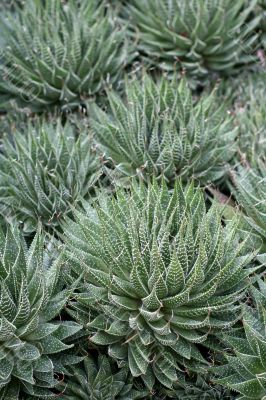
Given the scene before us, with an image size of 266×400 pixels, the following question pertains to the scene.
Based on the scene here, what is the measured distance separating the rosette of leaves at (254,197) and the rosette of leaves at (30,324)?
41.9 inches

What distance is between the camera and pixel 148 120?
3.81 metres

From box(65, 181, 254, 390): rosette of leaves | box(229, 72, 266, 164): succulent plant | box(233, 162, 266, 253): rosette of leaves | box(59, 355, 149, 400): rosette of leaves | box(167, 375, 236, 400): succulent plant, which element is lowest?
box(59, 355, 149, 400): rosette of leaves

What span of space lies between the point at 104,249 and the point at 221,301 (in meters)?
0.59

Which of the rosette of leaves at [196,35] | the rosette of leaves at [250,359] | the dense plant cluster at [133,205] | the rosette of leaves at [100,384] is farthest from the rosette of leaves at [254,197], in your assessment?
the rosette of leaves at [196,35]

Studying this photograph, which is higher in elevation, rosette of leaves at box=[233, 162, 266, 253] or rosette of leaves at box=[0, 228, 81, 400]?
rosette of leaves at box=[233, 162, 266, 253]

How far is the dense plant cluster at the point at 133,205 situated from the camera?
2.90 m

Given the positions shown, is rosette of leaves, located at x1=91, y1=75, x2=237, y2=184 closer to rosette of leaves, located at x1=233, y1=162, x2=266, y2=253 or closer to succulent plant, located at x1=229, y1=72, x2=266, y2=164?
succulent plant, located at x1=229, y1=72, x2=266, y2=164

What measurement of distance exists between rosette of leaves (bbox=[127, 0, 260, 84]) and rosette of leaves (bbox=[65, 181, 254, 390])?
67.3 inches

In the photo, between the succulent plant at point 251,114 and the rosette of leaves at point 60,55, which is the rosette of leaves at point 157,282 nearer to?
the succulent plant at point 251,114

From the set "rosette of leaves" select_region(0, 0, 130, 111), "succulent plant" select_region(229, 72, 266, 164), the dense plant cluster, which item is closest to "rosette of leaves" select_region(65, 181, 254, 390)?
the dense plant cluster

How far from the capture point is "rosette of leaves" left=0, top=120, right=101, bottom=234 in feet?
11.8

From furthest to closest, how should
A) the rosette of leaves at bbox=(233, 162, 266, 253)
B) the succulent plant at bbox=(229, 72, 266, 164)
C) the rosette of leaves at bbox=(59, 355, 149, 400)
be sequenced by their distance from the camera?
the succulent plant at bbox=(229, 72, 266, 164)
the rosette of leaves at bbox=(233, 162, 266, 253)
the rosette of leaves at bbox=(59, 355, 149, 400)

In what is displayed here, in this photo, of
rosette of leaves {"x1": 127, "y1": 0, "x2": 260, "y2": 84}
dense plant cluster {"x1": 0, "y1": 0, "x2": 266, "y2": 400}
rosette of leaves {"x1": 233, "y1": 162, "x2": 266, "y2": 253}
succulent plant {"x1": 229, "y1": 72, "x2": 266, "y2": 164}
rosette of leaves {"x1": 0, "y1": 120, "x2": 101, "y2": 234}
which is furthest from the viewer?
rosette of leaves {"x1": 127, "y1": 0, "x2": 260, "y2": 84}

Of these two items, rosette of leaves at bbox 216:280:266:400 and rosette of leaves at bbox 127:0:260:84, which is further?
rosette of leaves at bbox 127:0:260:84
